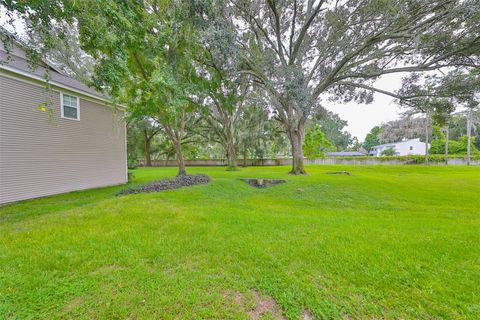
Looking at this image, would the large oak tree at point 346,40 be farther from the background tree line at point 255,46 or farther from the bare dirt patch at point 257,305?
the bare dirt patch at point 257,305

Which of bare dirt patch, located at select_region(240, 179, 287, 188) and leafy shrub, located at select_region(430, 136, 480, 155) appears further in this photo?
leafy shrub, located at select_region(430, 136, 480, 155)

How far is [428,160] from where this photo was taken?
61.8 feet

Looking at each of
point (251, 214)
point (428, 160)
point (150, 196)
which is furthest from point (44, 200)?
point (428, 160)

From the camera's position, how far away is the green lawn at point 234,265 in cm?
176

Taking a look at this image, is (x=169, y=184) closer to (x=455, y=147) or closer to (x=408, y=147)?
(x=455, y=147)

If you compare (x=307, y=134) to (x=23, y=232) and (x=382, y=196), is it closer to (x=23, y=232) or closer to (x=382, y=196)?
(x=382, y=196)

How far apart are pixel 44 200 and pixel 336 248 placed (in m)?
8.28

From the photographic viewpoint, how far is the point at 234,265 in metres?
2.42

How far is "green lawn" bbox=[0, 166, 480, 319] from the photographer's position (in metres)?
1.76

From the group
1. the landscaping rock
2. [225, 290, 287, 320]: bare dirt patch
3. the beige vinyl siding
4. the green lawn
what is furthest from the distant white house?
the beige vinyl siding

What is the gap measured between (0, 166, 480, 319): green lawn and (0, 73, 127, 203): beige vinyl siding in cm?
232

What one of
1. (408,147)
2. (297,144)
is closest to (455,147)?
(408,147)

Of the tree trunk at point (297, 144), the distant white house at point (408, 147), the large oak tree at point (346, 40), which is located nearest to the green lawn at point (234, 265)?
the large oak tree at point (346, 40)

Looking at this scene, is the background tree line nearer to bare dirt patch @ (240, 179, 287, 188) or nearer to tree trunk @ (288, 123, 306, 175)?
tree trunk @ (288, 123, 306, 175)
